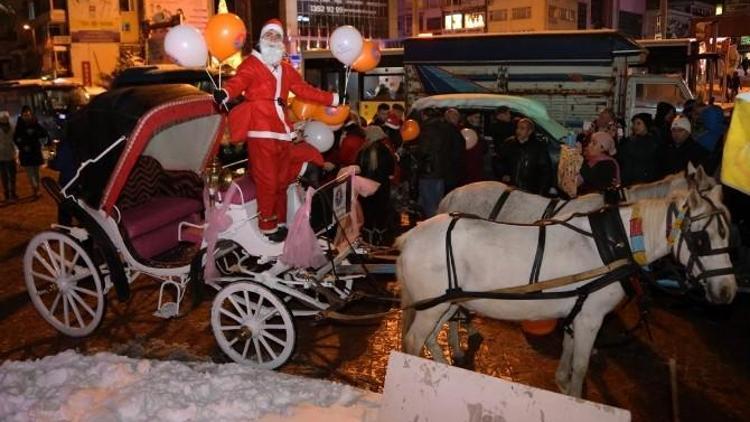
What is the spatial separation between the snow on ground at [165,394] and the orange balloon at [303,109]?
3.07 metres

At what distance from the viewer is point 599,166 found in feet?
24.0

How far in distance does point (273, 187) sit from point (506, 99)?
8698 mm

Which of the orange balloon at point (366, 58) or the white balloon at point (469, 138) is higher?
the orange balloon at point (366, 58)

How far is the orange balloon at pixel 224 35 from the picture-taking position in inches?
234

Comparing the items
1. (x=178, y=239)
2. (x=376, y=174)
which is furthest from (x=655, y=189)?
(x=178, y=239)

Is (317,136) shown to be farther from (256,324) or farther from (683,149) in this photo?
(683,149)

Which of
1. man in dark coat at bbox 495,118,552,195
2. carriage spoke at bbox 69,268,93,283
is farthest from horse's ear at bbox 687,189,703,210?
carriage spoke at bbox 69,268,93,283

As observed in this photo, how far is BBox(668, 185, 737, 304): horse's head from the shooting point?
13.7 ft

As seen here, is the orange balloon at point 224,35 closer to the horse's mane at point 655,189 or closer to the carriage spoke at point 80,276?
the carriage spoke at point 80,276

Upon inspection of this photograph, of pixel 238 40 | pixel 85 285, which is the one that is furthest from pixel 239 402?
pixel 85 285

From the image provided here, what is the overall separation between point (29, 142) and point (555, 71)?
11827 mm

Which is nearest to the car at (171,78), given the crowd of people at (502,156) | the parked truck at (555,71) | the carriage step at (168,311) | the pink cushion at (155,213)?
the parked truck at (555,71)

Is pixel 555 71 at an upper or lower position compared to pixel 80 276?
upper

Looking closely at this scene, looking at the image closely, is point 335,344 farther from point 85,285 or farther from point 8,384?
point 85,285
